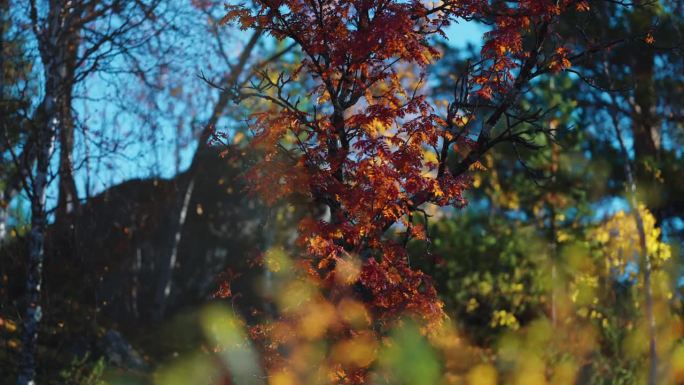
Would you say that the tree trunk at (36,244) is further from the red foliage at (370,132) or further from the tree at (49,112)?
the red foliage at (370,132)

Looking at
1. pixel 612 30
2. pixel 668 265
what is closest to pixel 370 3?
pixel 668 265

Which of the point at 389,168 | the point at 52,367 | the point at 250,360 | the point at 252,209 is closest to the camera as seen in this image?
the point at 389,168

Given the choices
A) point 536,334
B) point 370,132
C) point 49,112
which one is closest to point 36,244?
point 49,112

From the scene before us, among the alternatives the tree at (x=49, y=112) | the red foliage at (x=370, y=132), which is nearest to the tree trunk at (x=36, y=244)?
the tree at (x=49, y=112)

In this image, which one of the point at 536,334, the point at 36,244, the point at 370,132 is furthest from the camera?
the point at 536,334

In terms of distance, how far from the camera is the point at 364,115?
6.67 m

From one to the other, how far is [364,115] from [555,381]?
6.75 m

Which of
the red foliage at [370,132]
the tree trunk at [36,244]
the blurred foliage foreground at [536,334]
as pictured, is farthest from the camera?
the blurred foliage foreground at [536,334]

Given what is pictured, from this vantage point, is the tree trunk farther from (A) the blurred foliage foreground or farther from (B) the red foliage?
(B) the red foliage

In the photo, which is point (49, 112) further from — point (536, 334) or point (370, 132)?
point (536, 334)

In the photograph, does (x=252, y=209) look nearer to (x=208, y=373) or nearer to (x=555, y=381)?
(x=208, y=373)

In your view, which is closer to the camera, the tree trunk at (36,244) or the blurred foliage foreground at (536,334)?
the tree trunk at (36,244)

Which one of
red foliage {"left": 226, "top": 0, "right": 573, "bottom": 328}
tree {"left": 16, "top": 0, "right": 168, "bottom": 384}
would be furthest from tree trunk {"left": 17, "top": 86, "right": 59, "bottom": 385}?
red foliage {"left": 226, "top": 0, "right": 573, "bottom": 328}

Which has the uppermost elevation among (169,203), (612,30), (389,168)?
(612,30)
